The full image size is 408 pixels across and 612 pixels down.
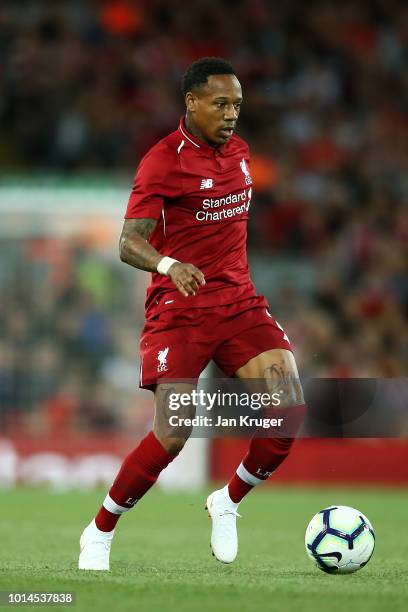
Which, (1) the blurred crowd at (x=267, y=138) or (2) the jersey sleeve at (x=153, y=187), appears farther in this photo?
(1) the blurred crowd at (x=267, y=138)

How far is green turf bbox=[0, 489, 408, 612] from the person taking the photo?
4961 millimetres

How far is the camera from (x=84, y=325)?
13.0 m

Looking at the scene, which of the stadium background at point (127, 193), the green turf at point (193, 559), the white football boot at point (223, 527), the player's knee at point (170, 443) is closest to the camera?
the green turf at point (193, 559)

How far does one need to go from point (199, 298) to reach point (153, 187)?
572 mm

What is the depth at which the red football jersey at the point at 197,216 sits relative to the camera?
6.15 metres

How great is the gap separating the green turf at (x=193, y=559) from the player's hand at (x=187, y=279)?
1.23 meters

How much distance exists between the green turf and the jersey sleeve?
1638 millimetres

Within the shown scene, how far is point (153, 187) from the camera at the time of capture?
606 cm

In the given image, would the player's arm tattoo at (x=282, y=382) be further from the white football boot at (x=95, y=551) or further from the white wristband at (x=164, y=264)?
the white football boot at (x=95, y=551)

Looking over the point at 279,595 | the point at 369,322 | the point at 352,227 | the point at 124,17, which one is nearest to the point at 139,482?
the point at 279,595

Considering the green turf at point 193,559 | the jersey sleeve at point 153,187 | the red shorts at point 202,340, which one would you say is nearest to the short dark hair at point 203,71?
the jersey sleeve at point 153,187

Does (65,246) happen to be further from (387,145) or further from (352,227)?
(387,145)

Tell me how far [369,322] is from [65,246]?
127 inches

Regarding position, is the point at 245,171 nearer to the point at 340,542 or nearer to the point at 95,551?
the point at 340,542
